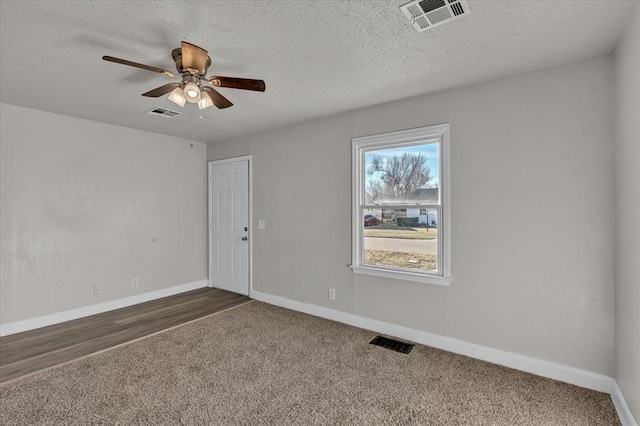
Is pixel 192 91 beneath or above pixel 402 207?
above

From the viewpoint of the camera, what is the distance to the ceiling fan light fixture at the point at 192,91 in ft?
7.12

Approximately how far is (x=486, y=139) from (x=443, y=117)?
46 centimetres

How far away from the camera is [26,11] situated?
1.82 m

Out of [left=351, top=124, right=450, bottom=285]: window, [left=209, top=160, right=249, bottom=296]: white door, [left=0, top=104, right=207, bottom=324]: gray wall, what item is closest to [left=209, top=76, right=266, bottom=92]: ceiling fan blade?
[left=351, top=124, right=450, bottom=285]: window

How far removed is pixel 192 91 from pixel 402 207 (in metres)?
2.26

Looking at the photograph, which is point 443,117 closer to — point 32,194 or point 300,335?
point 300,335

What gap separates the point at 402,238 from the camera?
3.37 m

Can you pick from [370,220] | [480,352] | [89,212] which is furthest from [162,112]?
[480,352]

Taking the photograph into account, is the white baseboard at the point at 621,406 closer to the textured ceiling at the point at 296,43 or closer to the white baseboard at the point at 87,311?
the textured ceiling at the point at 296,43

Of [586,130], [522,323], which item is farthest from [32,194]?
[586,130]

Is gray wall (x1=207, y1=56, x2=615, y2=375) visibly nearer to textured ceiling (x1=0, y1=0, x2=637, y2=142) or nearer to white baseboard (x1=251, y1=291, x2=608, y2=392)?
white baseboard (x1=251, y1=291, x2=608, y2=392)

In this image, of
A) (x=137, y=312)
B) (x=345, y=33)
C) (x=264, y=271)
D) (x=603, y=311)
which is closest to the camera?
(x=345, y=33)

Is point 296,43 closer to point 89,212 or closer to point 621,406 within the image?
point 621,406

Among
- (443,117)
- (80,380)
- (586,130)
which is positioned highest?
(443,117)
